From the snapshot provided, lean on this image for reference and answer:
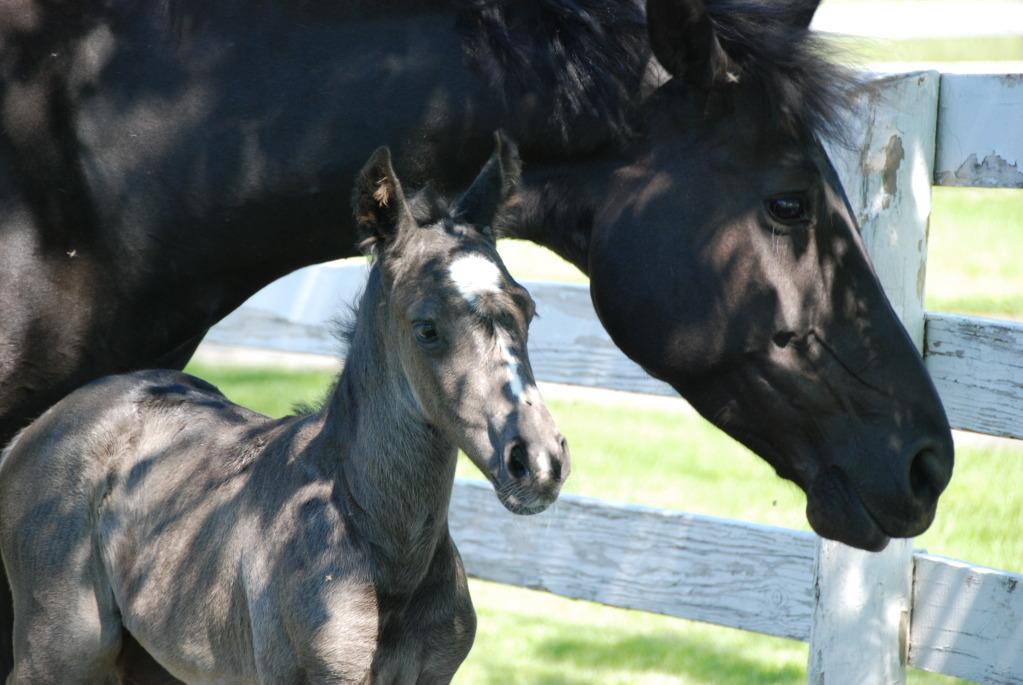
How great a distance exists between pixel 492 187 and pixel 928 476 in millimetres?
1115

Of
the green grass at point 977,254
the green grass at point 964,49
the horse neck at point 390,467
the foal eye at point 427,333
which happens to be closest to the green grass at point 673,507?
the horse neck at point 390,467

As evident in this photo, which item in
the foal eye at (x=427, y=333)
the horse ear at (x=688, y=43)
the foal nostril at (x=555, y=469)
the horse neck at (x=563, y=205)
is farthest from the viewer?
the horse neck at (x=563, y=205)

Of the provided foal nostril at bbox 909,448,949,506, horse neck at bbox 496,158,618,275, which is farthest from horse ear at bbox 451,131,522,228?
foal nostril at bbox 909,448,949,506

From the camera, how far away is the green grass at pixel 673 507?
15.5 feet

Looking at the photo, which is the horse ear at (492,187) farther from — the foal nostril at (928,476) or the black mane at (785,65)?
the foal nostril at (928,476)

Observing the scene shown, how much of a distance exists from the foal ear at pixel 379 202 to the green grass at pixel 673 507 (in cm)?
197

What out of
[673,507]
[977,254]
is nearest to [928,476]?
[673,507]

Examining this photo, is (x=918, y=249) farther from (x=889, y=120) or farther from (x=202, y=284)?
(x=202, y=284)

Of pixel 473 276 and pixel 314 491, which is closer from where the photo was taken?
pixel 473 276

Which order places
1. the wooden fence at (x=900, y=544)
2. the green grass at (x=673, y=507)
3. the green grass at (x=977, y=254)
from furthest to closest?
the green grass at (x=977, y=254) → the green grass at (x=673, y=507) → the wooden fence at (x=900, y=544)

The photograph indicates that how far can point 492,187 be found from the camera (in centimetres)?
276

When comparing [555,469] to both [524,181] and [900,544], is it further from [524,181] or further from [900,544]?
[900,544]

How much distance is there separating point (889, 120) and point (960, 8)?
424 inches

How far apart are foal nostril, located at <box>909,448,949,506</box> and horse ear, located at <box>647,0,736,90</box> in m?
0.91
